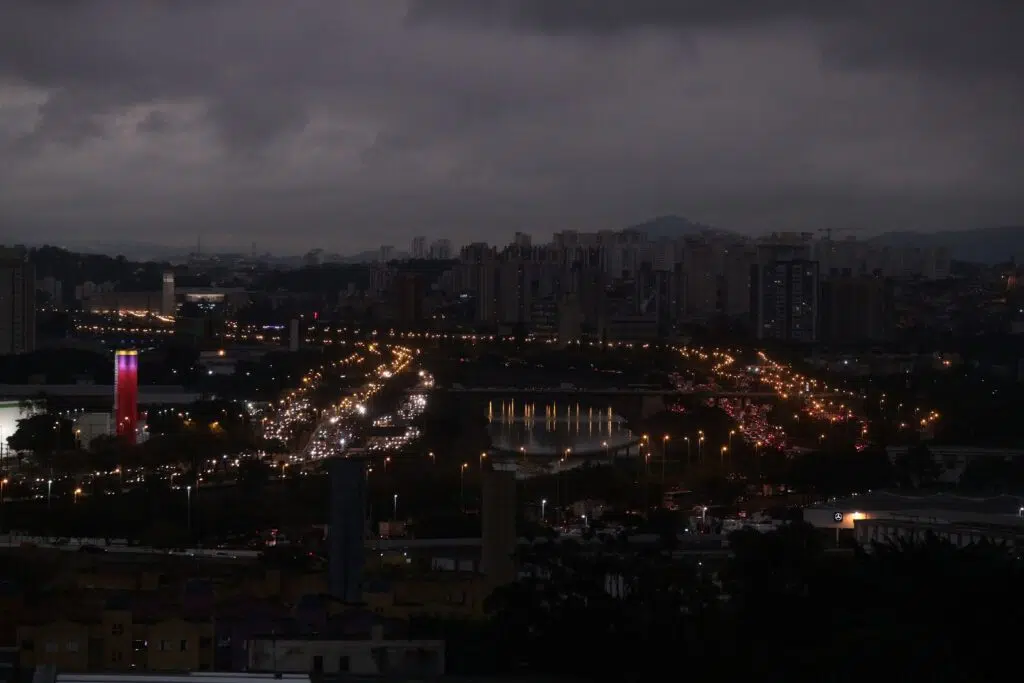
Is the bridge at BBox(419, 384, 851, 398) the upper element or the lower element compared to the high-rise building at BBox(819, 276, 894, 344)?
lower

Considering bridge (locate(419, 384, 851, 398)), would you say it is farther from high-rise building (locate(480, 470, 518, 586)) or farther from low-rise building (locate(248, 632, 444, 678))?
low-rise building (locate(248, 632, 444, 678))

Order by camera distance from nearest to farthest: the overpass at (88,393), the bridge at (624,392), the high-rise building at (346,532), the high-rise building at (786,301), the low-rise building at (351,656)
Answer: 1. the low-rise building at (351,656)
2. the high-rise building at (346,532)
3. the overpass at (88,393)
4. the bridge at (624,392)
5. the high-rise building at (786,301)

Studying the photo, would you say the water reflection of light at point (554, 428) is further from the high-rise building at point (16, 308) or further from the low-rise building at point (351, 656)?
the low-rise building at point (351, 656)

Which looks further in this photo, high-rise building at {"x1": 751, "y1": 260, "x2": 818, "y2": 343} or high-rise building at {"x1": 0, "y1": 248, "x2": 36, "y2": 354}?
high-rise building at {"x1": 751, "y1": 260, "x2": 818, "y2": 343}

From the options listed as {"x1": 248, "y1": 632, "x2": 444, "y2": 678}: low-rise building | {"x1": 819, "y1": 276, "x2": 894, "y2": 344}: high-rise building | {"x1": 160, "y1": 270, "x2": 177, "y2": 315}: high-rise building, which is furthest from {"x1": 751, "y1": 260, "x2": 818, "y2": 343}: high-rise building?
{"x1": 248, "y1": 632, "x2": 444, "y2": 678}: low-rise building

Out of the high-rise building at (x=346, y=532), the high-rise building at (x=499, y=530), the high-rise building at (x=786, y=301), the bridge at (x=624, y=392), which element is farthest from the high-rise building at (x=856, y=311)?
the high-rise building at (x=346, y=532)

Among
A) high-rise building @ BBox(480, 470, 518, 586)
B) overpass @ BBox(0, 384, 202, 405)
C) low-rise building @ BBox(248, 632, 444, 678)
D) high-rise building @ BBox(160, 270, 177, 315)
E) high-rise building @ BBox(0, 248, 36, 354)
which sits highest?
high-rise building @ BBox(160, 270, 177, 315)
